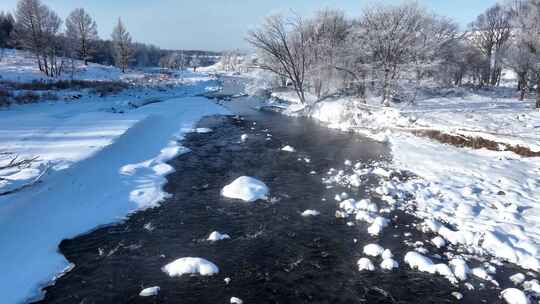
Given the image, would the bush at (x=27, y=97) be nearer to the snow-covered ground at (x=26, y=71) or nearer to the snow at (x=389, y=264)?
the snow-covered ground at (x=26, y=71)

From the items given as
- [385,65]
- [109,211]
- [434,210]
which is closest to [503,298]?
[434,210]

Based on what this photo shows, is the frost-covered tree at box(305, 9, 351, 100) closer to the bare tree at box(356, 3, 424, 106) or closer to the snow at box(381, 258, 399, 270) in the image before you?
the bare tree at box(356, 3, 424, 106)

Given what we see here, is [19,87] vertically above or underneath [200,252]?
above

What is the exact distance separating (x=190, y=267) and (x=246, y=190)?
486 cm

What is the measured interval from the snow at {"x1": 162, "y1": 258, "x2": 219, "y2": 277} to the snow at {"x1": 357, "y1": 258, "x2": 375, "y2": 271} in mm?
3308

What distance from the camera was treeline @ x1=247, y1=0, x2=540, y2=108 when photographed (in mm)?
27578

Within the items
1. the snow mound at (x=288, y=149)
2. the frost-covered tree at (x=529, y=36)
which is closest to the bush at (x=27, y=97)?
the snow mound at (x=288, y=149)

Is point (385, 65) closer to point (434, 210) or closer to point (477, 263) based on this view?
point (434, 210)

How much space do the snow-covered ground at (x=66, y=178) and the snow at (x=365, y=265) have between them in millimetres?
6869

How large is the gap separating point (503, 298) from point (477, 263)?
4.18 feet

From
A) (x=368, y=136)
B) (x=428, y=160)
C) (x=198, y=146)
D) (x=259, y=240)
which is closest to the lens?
(x=259, y=240)

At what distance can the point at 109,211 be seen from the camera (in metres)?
10.9

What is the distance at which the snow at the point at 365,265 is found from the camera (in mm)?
8002

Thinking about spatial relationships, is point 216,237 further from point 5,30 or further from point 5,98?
point 5,30
